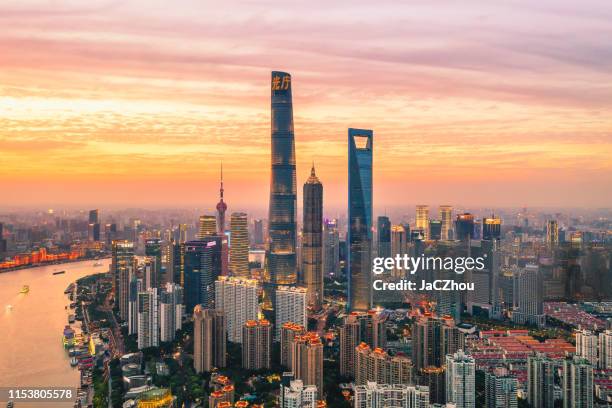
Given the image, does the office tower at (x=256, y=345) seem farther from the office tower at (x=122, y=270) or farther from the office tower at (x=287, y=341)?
the office tower at (x=122, y=270)

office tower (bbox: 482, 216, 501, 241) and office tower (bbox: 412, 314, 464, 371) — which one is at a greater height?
office tower (bbox: 482, 216, 501, 241)

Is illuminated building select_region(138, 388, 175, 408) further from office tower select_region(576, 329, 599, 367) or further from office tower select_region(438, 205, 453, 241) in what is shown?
office tower select_region(438, 205, 453, 241)

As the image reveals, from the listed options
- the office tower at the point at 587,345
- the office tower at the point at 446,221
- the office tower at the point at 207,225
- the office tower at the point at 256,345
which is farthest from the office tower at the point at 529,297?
the office tower at the point at 207,225

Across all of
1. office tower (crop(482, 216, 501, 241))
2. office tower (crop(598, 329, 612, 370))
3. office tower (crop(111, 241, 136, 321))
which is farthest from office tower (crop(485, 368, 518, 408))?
office tower (crop(482, 216, 501, 241))

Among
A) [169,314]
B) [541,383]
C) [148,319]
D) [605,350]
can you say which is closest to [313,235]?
[169,314]

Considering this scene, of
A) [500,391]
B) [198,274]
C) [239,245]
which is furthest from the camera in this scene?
[239,245]

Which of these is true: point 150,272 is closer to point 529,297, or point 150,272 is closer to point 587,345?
point 529,297
